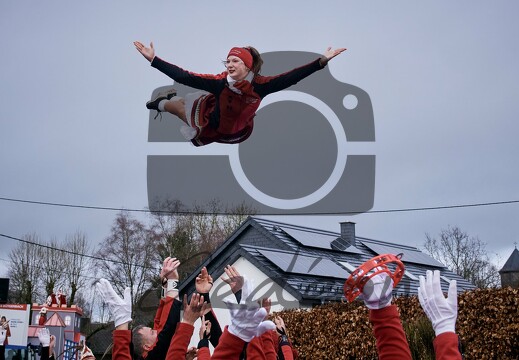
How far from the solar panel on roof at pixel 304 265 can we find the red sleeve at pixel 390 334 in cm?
1266

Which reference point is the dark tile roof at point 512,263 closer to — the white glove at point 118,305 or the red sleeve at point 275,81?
the red sleeve at point 275,81

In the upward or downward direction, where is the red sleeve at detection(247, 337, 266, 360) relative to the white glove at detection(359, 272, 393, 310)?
downward

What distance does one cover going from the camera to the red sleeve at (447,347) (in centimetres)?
261

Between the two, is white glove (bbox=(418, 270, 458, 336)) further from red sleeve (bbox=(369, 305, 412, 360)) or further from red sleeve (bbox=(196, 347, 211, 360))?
red sleeve (bbox=(196, 347, 211, 360))

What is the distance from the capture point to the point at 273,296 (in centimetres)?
A: 1617

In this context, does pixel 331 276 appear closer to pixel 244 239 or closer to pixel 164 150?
pixel 244 239

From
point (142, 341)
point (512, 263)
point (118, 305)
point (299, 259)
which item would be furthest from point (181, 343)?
point (512, 263)

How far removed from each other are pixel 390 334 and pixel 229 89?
452cm

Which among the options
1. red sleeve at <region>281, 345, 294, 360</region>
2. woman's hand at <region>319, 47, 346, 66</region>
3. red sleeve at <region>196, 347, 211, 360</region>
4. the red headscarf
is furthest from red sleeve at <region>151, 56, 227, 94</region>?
red sleeve at <region>196, 347, 211, 360</region>

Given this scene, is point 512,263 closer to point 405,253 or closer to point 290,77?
point 405,253

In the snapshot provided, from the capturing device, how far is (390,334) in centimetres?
279

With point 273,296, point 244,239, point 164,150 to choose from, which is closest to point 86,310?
point 244,239

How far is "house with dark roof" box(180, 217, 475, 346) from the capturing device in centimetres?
1590

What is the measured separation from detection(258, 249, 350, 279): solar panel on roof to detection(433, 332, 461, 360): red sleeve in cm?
1280
